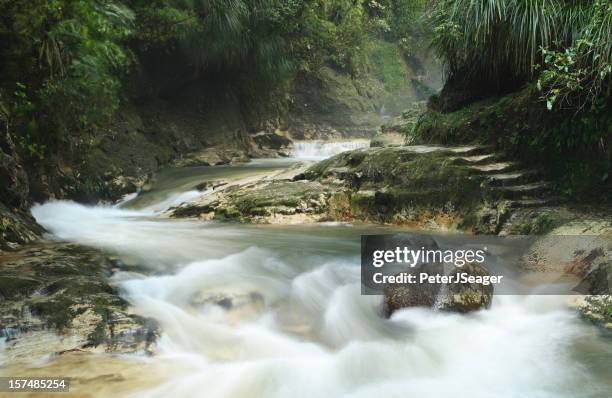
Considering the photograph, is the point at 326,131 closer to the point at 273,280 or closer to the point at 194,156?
the point at 194,156

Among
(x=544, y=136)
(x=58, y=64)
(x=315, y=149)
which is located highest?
(x=58, y=64)

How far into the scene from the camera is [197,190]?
8.67 m

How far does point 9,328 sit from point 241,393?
1.50 m

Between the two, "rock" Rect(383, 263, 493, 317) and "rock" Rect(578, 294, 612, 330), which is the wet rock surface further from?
"rock" Rect(578, 294, 612, 330)

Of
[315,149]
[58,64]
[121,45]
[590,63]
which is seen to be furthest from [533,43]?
[315,149]

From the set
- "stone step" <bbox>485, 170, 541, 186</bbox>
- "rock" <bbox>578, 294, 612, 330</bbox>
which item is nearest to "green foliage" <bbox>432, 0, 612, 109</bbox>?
"stone step" <bbox>485, 170, 541, 186</bbox>

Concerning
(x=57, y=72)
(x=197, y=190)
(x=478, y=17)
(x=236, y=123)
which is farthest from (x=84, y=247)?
(x=236, y=123)

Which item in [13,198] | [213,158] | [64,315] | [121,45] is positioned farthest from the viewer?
[213,158]

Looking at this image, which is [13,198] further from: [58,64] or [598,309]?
[598,309]

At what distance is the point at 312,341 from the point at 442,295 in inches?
41.7

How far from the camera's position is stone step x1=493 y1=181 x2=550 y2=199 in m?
5.62

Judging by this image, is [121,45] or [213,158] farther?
[213,158]

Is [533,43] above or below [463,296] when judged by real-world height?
above

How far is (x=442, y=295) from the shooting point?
3.70 metres
